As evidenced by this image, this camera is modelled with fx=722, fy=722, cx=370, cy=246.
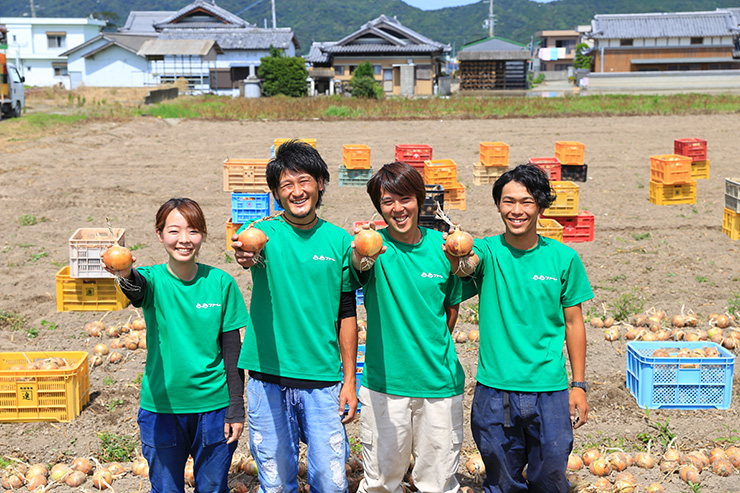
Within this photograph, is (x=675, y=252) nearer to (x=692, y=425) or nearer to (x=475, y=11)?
(x=692, y=425)

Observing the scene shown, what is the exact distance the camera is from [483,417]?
371cm

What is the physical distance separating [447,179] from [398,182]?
9557 mm

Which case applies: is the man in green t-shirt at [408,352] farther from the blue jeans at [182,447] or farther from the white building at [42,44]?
the white building at [42,44]

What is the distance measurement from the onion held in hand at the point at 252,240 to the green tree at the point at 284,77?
130 ft

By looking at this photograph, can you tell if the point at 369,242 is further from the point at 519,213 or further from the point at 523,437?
the point at 523,437

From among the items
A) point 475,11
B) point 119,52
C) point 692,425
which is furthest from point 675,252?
point 475,11

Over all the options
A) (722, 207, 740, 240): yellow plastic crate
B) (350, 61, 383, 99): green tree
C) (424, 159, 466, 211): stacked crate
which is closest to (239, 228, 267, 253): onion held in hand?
(722, 207, 740, 240): yellow plastic crate

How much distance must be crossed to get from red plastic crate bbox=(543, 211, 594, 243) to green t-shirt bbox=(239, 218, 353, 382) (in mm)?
7940

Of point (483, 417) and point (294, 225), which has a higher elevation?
point (294, 225)

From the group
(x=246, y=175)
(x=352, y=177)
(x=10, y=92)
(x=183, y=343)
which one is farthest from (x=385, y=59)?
(x=183, y=343)

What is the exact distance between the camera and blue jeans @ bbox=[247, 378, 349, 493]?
3.55m

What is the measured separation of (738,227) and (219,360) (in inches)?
375

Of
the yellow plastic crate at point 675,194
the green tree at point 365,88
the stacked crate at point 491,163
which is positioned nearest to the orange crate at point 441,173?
the stacked crate at point 491,163

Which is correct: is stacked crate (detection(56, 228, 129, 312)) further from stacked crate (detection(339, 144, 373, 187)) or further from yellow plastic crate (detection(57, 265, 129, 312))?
stacked crate (detection(339, 144, 373, 187))
